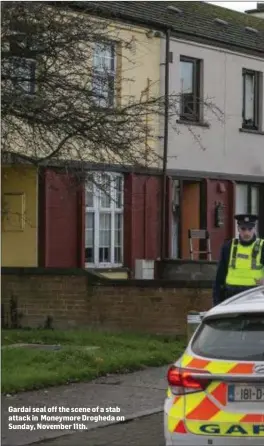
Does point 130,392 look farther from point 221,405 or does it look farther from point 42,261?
point 42,261

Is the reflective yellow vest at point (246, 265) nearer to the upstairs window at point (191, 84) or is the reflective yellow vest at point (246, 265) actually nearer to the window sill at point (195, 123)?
the window sill at point (195, 123)

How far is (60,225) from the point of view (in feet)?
67.1

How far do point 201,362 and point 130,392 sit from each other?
440 cm

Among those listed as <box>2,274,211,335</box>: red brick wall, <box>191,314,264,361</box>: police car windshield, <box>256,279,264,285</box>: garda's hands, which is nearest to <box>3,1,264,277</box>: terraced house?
<box>2,274,211,335</box>: red brick wall

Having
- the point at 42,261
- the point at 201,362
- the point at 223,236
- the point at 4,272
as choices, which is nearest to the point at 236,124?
the point at 223,236

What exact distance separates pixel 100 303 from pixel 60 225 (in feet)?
16.5

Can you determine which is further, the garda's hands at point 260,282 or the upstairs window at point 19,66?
the upstairs window at point 19,66

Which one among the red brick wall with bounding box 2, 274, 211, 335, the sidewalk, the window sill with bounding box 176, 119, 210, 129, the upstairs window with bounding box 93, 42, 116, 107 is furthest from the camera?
the window sill with bounding box 176, 119, 210, 129

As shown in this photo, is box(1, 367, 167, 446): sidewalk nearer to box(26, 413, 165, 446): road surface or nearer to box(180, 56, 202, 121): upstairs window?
box(26, 413, 165, 446): road surface

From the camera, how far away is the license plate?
6465mm

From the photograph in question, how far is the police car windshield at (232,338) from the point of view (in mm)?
6633

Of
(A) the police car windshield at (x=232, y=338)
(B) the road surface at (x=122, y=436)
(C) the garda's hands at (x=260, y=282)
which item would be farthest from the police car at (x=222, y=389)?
(C) the garda's hands at (x=260, y=282)

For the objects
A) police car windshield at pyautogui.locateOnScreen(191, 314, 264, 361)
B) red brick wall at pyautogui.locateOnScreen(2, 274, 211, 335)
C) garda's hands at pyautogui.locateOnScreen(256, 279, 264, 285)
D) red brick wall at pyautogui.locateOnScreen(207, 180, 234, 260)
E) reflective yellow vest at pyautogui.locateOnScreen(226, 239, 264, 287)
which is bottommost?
red brick wall at pyautogui.locateOnScreen(2, 274, 211, 335)

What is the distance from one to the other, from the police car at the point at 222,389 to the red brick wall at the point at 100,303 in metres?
8.21
